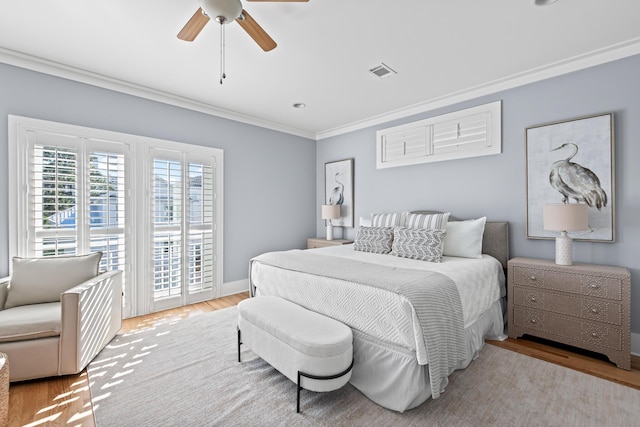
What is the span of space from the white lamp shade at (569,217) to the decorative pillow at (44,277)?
427 cm

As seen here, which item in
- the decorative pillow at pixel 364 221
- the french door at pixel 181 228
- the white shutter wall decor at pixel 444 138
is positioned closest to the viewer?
the white shutter wall decor at pixel 444 138

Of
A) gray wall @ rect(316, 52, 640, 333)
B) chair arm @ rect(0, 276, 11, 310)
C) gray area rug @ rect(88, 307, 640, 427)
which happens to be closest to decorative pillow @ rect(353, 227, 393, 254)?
gray wall @ rect(316, 52, 640, 333)

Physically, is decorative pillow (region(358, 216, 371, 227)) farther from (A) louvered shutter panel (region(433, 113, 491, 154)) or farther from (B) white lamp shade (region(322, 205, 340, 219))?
(A) louvered shutter panel (region(433, 113, 491, 154))

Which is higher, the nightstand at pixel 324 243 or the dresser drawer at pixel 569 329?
the nightstand at pixel 324 243

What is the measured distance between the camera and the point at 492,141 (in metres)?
3.37

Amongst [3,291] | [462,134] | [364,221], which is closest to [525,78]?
[462,134]

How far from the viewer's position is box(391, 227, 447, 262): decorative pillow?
295 centimetres

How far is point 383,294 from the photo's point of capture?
6.29 feet

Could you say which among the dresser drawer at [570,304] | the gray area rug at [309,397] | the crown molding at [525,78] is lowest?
the gray area rug at [309,397]

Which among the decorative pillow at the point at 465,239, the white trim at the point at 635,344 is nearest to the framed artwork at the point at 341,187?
the decorative pillow at the point at 465,239

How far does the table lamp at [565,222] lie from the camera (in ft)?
8.30

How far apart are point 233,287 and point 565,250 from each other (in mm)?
4041

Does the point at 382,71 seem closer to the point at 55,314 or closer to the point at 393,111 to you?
the point at 393,111

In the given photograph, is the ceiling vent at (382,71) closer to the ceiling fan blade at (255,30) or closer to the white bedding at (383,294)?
the ceiling fan blade at (255,30)
